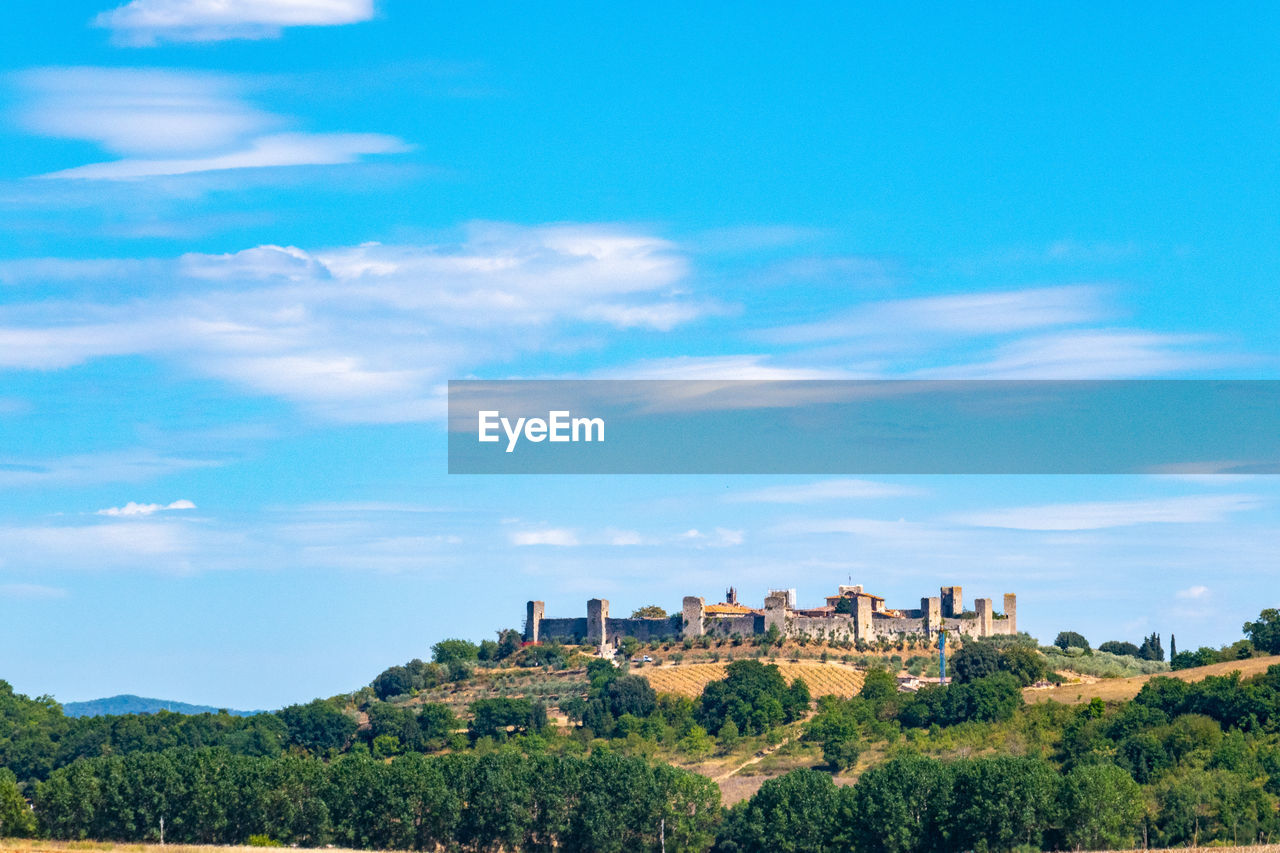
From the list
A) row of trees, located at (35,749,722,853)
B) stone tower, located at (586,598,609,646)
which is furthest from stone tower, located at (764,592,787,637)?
row of trees, located at (35,749,722,853)

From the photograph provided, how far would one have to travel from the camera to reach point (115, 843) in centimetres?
6262

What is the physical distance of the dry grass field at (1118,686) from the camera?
297ft

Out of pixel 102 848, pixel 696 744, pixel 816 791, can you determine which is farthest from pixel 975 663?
pixel 102 848

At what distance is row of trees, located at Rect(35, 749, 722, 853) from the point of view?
6331 centimetres

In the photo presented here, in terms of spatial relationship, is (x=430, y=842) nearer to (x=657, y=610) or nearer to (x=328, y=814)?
(x=328, y=814)

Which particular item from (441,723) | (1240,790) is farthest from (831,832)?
(441,723)

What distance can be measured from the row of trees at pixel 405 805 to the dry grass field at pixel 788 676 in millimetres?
36422

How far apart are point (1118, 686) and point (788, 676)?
21599 millimetres

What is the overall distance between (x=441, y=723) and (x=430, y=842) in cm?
3249

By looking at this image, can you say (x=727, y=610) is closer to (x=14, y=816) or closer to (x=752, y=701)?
(x=752, y=701)

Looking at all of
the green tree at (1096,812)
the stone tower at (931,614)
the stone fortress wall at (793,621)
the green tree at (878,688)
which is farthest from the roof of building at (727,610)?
the green tree at (1096,812)

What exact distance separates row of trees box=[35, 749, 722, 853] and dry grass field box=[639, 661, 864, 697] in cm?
3642

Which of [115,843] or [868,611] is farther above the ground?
[868,611]

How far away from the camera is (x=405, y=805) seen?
209 ft
